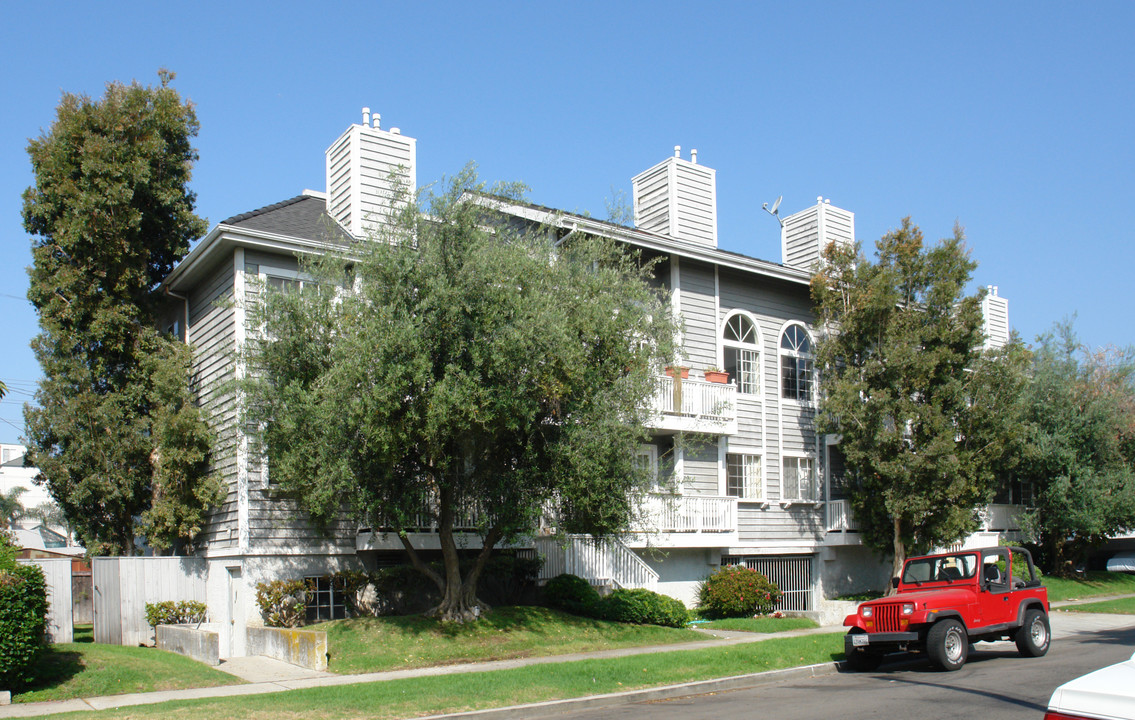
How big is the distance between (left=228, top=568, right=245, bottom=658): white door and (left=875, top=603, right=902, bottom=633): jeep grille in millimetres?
10661

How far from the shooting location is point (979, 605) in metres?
13.9

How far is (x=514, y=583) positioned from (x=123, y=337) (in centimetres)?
992

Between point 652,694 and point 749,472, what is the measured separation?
493 inches

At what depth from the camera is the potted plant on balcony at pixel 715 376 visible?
74.0 feet

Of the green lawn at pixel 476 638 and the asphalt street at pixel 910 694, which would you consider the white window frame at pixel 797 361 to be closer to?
the green lawn at pixel 476 638

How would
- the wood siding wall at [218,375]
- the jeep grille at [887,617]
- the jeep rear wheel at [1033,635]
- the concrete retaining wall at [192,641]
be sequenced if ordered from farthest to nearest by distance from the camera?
1. the wood siding wall at [218,375]
2. the concrete retaining wall at [192,641]
3. the jeep rear wheel at [1033,635]
4. the jeep grille at [887,617]

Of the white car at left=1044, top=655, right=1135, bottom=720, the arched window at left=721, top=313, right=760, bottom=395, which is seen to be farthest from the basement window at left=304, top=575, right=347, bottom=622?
the white car at left=1044, top=655, right=1135, bottom=720

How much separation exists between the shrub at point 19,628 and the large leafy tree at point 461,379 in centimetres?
385

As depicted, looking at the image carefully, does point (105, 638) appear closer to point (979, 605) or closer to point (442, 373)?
point (442, 373)

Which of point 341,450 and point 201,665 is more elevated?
point 341,450

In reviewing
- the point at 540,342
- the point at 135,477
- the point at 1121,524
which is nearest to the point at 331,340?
the point at 540,342

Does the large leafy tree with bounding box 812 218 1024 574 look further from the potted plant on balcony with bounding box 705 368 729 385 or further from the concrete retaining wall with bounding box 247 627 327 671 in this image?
the concrete retaining wall with bounding box 247 627 327 671

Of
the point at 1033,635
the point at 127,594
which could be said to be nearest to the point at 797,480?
the point at 1033,635

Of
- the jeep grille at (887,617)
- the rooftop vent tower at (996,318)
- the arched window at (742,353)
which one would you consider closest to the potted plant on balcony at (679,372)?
the arched window at (742,353)
